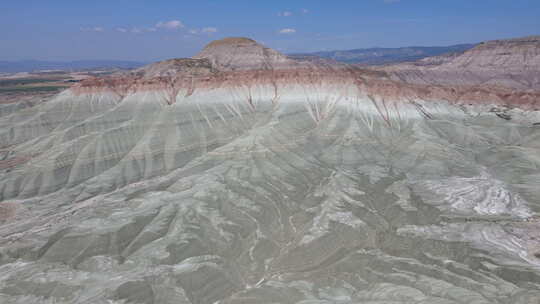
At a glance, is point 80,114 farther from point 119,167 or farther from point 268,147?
point 268,147

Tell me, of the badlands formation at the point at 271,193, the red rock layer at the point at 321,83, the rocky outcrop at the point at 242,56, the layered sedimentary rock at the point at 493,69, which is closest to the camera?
the badlands formation at the point at 271,193

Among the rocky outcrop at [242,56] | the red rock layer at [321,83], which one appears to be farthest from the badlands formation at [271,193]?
the rocky outcrop at [242,56]

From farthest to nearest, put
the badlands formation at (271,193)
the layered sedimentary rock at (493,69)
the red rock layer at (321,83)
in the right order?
the layered sedimentary rock at (493,69), the red rock layer at (321,83), the badlands formation at (271,193)

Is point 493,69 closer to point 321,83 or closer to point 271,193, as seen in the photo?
point 321,83

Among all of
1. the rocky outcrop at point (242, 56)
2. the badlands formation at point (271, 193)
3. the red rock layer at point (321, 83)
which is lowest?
the badlands formation at point (271, 193)

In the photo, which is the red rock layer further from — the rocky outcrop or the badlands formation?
the rocky outcrop

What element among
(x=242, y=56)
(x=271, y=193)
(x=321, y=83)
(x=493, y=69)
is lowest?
(x=271, y=193)

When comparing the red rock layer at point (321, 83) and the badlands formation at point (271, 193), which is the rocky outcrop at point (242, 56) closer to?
the red rock layer at point (321, 83)

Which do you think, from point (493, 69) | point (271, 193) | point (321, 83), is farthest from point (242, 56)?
point (493, 69)

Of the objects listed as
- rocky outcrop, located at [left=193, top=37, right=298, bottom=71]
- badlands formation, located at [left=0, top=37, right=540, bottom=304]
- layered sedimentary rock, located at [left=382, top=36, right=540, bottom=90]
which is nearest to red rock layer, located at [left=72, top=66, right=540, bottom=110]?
badlands formation, located at [left=0, top=37, right=540, bottom=304]
